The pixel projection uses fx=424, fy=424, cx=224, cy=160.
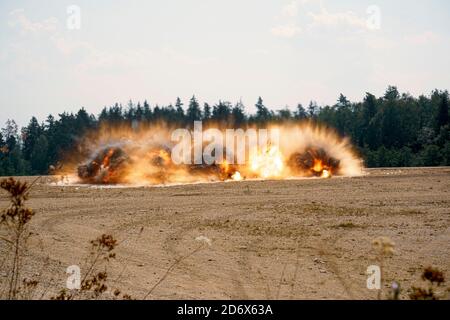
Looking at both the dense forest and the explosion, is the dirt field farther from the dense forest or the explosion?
the dense forest

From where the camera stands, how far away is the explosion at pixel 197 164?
111 ft

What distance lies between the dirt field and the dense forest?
44864mm

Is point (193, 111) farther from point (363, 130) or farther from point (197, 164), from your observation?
point (197, 164)

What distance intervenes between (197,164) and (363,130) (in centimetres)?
7154

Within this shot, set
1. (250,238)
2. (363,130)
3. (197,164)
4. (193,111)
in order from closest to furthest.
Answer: (250,238)
(197,164)
(363,130)
(193,111)

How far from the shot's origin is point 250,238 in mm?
13047

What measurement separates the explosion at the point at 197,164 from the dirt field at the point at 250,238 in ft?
32.4

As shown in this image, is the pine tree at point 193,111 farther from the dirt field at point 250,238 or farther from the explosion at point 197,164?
the dirt field at point 250,238

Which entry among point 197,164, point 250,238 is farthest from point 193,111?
point 250,238

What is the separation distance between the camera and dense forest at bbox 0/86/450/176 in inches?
2659

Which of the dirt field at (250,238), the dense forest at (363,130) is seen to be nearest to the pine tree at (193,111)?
the dense forest at (363,130)
